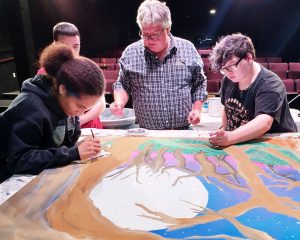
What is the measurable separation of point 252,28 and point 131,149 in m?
10.6

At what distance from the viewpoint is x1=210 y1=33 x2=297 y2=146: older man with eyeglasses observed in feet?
4.72

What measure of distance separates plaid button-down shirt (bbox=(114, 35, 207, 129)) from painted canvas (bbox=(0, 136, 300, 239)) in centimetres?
62

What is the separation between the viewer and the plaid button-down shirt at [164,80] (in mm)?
1999

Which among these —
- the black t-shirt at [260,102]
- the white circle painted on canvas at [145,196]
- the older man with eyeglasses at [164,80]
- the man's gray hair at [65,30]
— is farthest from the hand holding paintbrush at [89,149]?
the man's gray hair at [65,30]

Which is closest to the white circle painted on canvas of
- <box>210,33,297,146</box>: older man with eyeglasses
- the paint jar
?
<box>210,33,297,146</box>: older man with eyeglasses

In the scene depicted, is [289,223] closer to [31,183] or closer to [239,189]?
[239,189]

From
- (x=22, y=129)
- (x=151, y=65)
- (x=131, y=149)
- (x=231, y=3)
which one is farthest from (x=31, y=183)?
(x=231, y=3)

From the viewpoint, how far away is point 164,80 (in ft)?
6.54

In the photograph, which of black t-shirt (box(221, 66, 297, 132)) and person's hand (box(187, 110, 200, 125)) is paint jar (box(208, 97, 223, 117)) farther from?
black t-shirt (box(221, 66, 297, 132))

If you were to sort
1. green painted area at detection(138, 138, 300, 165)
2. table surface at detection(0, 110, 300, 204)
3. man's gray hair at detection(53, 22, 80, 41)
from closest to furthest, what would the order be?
table surface at detection(0, 110, 300, 204)
green painted area at detection(138, 138, 300, 165)
man's gray hair at detection(53, 22, 80, 41)

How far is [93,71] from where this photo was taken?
3.87 ft

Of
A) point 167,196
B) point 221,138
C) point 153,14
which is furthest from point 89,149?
point 153,14

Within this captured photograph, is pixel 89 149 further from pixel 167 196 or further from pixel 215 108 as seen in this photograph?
→ pixel 215 108

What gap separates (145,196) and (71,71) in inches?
20.4
